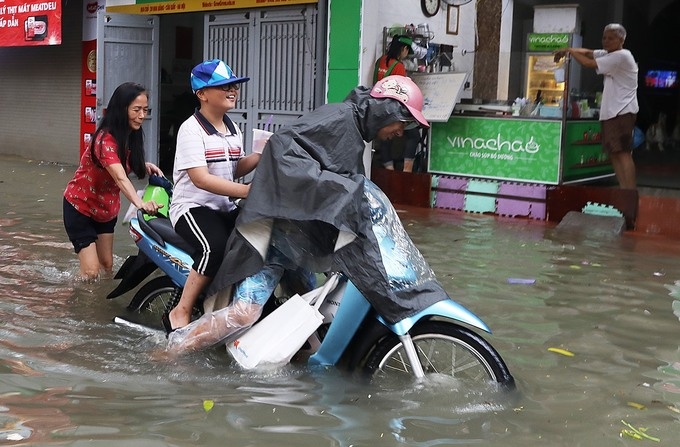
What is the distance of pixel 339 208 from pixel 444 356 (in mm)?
876

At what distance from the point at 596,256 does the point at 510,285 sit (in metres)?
1.61

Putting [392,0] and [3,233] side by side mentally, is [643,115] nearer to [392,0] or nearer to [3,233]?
[392,0]

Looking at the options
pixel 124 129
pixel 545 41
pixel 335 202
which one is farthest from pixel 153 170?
pixel 545 41

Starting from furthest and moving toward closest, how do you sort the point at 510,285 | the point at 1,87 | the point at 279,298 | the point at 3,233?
the point at 1,87 < the point at 3,233 < the point at 510,285 < the point at 279,298

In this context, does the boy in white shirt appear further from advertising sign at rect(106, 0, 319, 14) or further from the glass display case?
advertising sign at rect(106, 0, 319, 14)

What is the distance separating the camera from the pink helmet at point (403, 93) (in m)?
4.07

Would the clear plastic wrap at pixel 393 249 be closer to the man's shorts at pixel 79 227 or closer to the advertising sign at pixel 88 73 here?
the man's shorts at pixel 79 227

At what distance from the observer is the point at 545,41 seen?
531 inches

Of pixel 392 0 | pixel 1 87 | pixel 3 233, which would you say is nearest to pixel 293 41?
pixel 392 0

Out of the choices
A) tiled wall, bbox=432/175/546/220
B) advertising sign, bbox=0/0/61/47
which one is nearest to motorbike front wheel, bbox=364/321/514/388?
tiled wall, bbox=432/175/546/220

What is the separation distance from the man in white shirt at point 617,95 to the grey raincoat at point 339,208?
603 centimetres

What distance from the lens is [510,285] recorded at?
668cm

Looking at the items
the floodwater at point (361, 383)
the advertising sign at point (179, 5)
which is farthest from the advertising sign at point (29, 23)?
the floodwater at point (361, 383)

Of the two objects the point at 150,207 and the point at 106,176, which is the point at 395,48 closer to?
the point at 106,176
